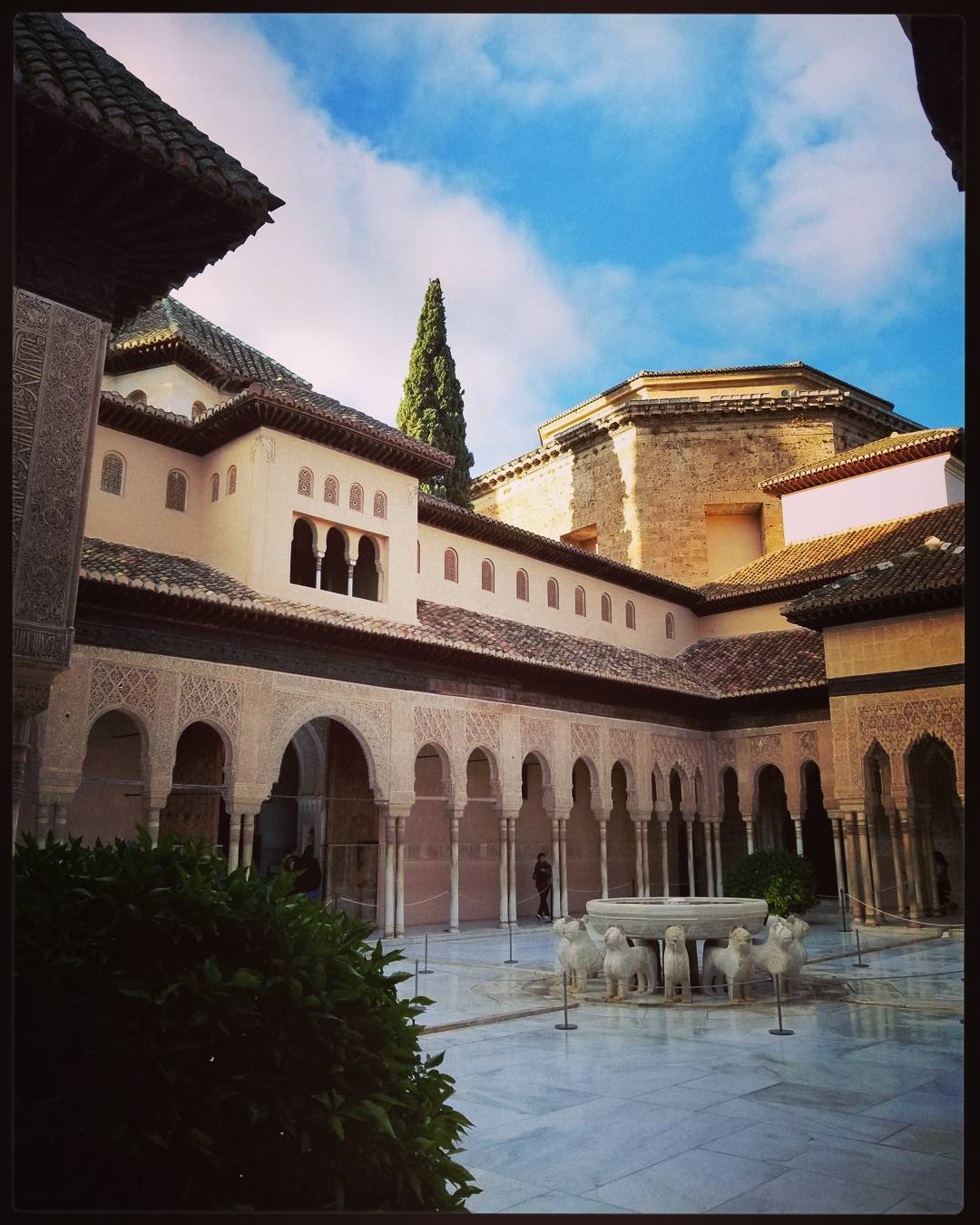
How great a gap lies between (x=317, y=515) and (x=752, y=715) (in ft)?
36.3

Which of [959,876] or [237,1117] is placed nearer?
[237,1117]

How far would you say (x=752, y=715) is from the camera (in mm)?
21641

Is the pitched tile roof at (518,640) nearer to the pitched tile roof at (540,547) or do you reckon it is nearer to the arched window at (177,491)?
the arched window at (177,491)

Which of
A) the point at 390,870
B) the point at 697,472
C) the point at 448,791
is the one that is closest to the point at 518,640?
the point at 448,791

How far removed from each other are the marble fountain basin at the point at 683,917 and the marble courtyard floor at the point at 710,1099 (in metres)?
0.62

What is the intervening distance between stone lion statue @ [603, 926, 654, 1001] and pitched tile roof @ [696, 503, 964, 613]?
1303cm

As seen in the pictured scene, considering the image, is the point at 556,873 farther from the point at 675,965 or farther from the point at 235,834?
the point at 675,965

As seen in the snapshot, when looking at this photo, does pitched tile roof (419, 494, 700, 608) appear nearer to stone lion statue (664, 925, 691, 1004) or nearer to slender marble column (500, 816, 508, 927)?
slender marble column (500, 816, 508, 927)

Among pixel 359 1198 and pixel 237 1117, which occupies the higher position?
pixel 237 1117

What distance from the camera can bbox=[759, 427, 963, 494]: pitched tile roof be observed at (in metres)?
21.9

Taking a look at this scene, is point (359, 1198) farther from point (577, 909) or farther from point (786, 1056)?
point (577, 909)

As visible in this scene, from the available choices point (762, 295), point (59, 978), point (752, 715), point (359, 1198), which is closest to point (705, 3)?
point (762, 295)

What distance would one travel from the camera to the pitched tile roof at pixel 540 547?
1870 centimetres

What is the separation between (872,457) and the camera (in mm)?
23219
